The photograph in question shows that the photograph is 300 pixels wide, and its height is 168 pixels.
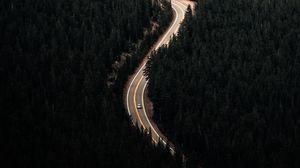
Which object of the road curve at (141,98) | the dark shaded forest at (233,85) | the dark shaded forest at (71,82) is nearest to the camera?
the dark shaded forest at (71,82)

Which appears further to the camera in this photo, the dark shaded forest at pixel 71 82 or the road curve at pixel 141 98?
the road curve at pixel 141 98

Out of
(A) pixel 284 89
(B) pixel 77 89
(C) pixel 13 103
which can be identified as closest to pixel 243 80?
(A) pixel 284 89

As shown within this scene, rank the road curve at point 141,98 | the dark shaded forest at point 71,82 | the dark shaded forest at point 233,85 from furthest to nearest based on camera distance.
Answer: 1. the road curve at point 141,98
2. the dark shaded forest at point 233,85
3. the dark shaded forest at point 71,82

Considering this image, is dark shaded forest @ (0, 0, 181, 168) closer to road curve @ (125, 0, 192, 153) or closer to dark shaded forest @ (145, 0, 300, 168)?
road curve @ (125, 0, 192, 153)

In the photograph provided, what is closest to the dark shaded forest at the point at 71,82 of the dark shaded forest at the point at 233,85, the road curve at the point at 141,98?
the road curve at the point at 141,98

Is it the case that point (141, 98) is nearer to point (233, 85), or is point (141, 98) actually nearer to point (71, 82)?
point (71, 82)

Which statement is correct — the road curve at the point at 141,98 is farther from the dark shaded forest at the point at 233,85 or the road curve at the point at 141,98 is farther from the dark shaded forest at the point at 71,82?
the dark shaded forest at the point at 71,82

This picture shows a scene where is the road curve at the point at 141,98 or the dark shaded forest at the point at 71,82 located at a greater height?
the dark shaded forest at the point at 71,82

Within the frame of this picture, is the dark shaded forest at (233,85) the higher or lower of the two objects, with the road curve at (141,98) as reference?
higher

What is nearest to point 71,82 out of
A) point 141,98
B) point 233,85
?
point 141,98
